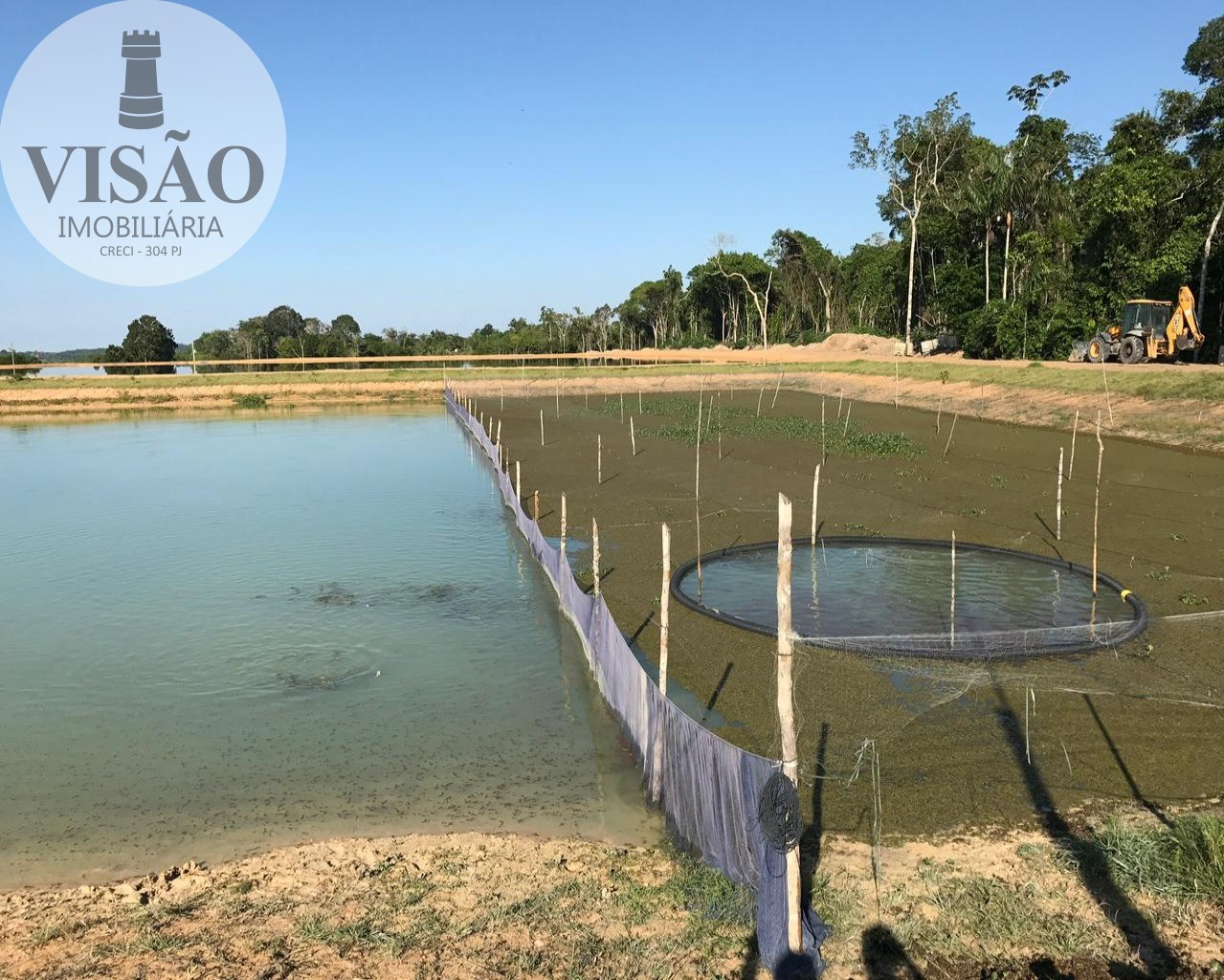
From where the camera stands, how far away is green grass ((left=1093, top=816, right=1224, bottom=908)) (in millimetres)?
5773

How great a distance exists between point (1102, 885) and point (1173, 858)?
52cm

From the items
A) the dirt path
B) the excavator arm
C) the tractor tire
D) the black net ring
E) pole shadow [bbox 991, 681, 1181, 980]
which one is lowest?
the dirt path

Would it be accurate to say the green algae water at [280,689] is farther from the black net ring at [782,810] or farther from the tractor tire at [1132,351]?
the tractor tire at [1132,351]

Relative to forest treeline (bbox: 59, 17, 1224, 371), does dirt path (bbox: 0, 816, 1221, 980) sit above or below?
below

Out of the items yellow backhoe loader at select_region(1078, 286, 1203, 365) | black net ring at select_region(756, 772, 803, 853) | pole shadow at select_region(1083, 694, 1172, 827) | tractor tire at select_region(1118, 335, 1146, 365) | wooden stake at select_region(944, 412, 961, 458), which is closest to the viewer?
black net ring at select_region(756, 772, 803, 853)

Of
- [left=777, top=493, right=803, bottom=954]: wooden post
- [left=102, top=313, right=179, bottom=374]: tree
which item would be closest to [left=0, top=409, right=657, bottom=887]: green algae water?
[left=777, top=493, right=803, bottom=954]: wooden post

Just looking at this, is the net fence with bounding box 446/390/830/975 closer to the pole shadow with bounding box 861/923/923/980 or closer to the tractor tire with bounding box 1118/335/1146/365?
the pole shadow with bounding box 861/923/923/980

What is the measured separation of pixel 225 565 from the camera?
17.6 metres

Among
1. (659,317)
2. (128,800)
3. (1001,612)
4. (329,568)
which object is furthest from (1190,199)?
(659,317)

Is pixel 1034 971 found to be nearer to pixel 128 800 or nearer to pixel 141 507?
pixel 128 800

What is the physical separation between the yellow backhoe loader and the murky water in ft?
79.7

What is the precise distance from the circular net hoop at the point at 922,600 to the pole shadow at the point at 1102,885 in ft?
7.14

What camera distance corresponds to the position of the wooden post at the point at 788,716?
5352mm

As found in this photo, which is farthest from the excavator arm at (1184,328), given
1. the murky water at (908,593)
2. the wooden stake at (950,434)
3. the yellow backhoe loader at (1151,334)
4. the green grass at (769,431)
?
the murky water at (908,593)
